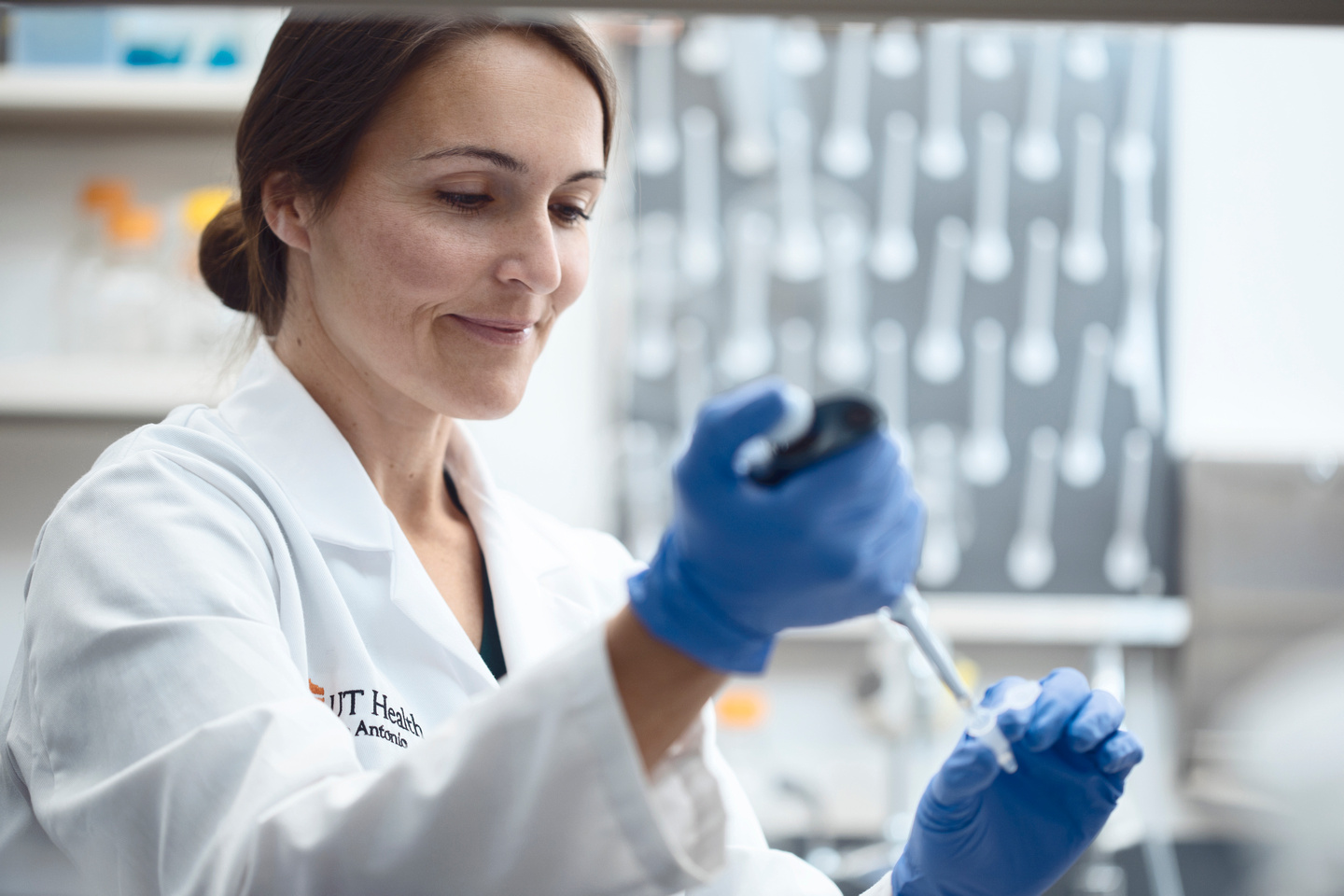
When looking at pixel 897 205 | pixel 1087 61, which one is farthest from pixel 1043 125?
pixel 897 205

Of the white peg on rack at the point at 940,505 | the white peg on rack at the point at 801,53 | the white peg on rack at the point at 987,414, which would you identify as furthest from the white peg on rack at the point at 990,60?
the white peg on rack at the point at 940,505

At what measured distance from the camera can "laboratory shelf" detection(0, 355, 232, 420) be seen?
1.78m

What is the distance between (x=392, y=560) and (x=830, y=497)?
1.63 feet

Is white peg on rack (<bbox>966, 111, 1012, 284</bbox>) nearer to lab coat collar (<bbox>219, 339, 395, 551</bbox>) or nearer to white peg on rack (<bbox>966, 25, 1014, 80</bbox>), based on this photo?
white peg on rack (<bbox>966, 25, 1014, 80</bbox>)

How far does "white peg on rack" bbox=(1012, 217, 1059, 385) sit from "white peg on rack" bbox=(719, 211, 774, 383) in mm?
554

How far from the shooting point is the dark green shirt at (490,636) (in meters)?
0.99

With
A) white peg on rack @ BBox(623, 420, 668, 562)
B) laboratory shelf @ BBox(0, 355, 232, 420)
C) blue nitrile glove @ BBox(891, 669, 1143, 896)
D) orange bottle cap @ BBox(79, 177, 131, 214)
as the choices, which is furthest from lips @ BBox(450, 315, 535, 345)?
white peg on rack @ BBox(623, 420, 668, 562)

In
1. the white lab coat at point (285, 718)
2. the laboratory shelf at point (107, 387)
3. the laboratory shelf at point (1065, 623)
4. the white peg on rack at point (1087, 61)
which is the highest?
the white peg on rack at point (1087, 61)

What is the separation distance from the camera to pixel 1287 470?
7.14 feet

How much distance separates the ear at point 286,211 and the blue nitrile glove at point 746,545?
55 centimetres

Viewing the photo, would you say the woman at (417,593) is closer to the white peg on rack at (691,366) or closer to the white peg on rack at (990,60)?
the white peg on rack at (691,366)

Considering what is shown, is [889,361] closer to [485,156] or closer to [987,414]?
[987,414]

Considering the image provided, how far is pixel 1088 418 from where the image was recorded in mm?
2318

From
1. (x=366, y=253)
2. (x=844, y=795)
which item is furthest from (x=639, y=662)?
(x=844, y=795)
